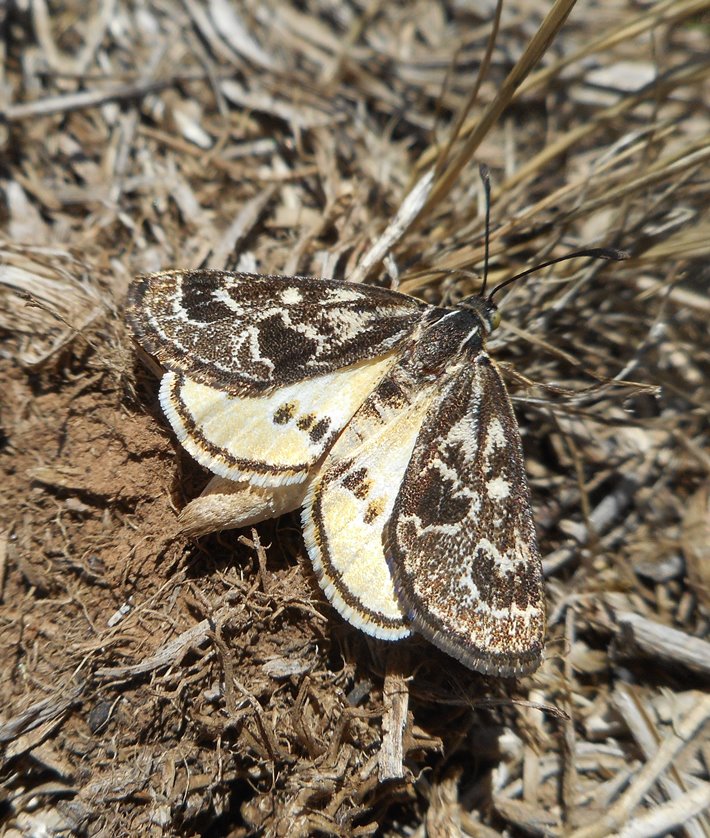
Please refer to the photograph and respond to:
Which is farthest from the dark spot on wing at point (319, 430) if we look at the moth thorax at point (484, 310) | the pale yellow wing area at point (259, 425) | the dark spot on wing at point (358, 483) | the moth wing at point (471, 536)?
the moth thorax at point (484, 310)

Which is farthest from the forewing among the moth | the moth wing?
the moth wing

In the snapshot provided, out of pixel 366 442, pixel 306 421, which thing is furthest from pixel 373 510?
pixel 306 421

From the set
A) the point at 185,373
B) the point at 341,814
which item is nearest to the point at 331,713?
the point at 341,814

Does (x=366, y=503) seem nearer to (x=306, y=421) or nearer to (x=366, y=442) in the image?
(x=366, y=442)

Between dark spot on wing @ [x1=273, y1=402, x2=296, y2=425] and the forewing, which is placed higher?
the forewing

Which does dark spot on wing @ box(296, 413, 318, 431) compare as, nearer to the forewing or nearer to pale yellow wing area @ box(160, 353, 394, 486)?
pale yellow wing area @ box(160, 353, 394, 486)

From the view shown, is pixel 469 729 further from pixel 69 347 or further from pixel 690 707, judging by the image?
pixel 69 347
